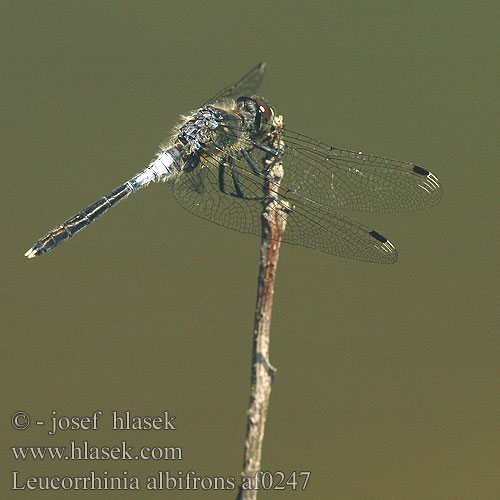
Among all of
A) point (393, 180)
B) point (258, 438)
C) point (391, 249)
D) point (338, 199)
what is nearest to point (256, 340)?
point (258, 438)

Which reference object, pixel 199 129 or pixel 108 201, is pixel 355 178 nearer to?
pixel 199 129

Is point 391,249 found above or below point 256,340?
above

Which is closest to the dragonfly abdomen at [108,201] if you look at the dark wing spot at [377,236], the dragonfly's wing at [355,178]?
the dragonfly's wing at [355,178]

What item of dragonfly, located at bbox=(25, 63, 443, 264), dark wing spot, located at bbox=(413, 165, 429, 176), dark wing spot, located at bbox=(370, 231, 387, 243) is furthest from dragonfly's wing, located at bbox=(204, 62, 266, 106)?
dark wing spot, located at bbox=(370, 231, 387, 243)

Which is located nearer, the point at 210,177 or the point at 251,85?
the point at 210,177

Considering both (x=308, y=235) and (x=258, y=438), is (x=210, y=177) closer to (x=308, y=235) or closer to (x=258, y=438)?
(x=308, y=235)

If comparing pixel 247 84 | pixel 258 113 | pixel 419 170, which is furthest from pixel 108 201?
pixel 419 170
